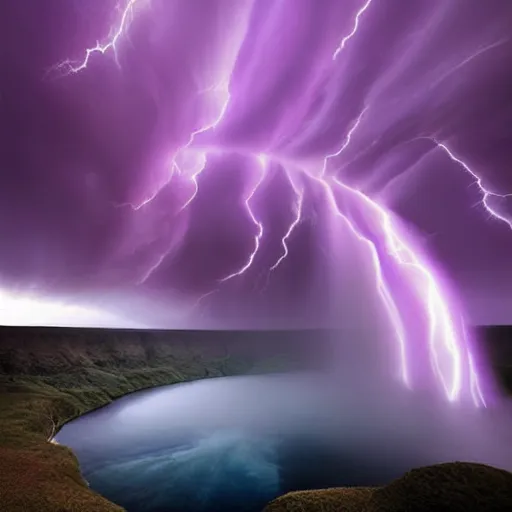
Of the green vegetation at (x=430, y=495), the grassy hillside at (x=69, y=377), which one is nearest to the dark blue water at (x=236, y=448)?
the grassy hillside at (x=69, y=377)

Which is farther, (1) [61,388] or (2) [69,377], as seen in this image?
(2) [69,377]

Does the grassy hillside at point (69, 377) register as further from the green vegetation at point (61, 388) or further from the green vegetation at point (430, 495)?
the green vegetation at point (430, 495)

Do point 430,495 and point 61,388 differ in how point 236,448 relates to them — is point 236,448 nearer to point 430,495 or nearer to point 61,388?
point 430,495

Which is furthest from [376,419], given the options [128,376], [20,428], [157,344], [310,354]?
[310,354]

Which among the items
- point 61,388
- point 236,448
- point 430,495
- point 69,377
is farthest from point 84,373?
point 430,495

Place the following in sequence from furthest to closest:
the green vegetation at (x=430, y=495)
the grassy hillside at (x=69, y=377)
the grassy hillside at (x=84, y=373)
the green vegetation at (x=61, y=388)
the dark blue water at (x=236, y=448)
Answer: the dark blue water at (x=236, y=448) → the grassy hillside at (x=69, y=377) → the grassy hillside at (x=84, y=373) → the green vegetation at (x=61, y=388) → the green vegetation at (x=430, y=495)

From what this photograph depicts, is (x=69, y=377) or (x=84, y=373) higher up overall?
(x=84, y=373)

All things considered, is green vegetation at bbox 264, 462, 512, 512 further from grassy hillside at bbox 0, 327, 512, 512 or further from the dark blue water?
the dark blue water
